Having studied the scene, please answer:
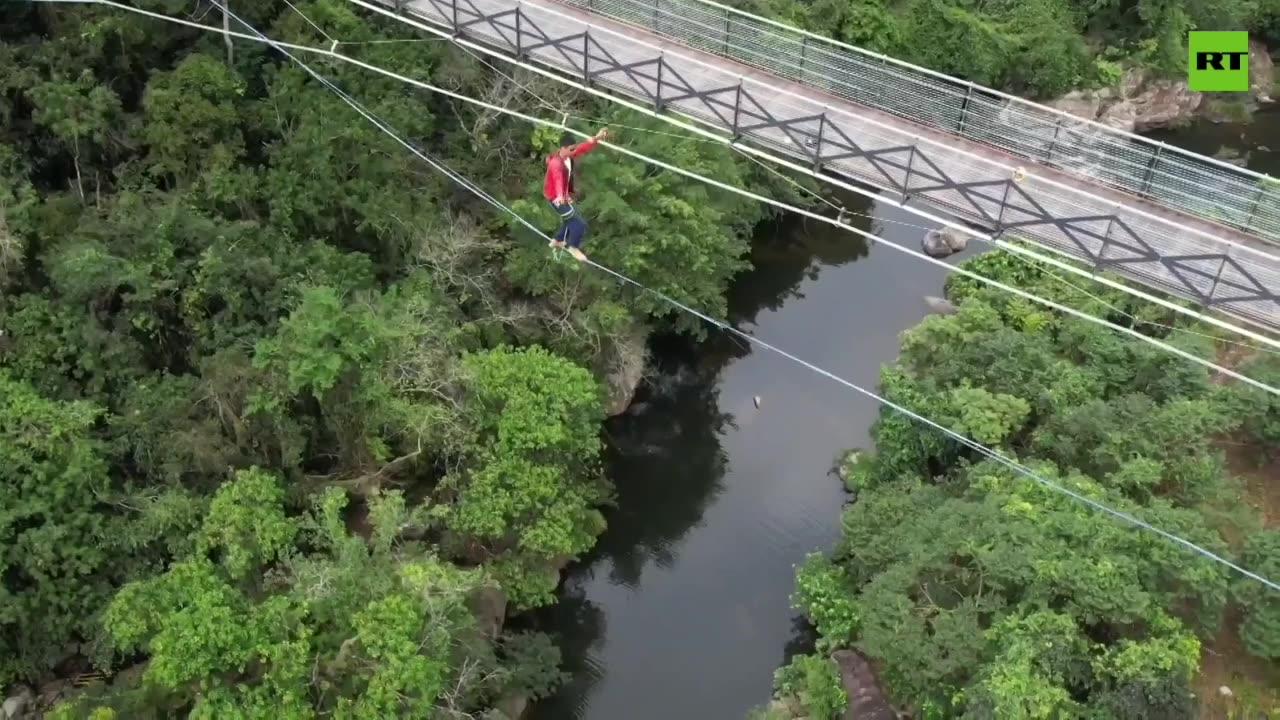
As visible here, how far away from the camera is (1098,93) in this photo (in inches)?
979

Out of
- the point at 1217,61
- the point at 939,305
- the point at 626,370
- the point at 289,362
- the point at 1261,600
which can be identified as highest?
the point at 1217,61

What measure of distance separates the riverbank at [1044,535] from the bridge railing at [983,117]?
317 cm

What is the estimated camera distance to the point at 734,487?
57.2ft

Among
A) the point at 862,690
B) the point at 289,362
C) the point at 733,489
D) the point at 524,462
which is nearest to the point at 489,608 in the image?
the point at 524,462

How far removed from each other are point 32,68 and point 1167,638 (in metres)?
17.0

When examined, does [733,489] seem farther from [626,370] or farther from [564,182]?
[564,182]

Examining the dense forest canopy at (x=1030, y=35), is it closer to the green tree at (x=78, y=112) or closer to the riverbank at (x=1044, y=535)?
the riverbank at (x=1044, y=535)

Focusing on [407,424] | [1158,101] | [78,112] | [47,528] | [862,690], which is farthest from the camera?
[1158,101]

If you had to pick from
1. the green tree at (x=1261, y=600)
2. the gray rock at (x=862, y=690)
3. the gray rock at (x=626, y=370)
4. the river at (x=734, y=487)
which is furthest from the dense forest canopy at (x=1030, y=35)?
the green tree at (x=1261, y=600)

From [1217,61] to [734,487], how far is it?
18.3 metres

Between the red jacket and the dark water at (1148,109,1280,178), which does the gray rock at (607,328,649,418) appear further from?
the dark water at (1148,109,1280,178)

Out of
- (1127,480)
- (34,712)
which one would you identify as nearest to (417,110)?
(34,712)

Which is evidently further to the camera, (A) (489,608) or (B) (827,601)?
(A) (489,608)

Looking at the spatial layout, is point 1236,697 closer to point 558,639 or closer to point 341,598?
point 558,639
